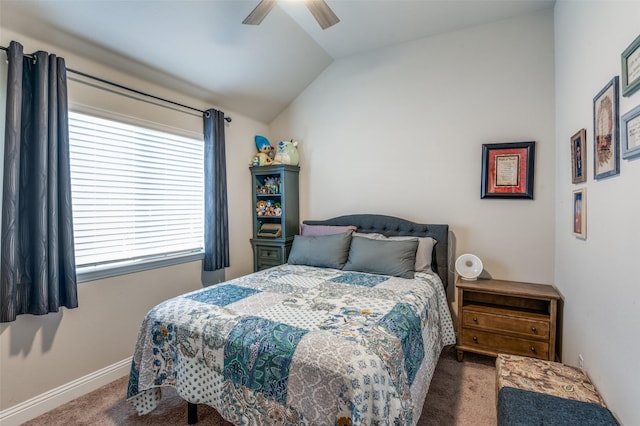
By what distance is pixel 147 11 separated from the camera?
2.15 meters

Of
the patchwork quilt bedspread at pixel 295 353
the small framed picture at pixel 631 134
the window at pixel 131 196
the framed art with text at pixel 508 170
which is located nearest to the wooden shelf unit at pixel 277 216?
the window at pixel 131 196

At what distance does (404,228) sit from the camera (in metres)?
3.14

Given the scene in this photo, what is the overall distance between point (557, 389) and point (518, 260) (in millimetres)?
1408

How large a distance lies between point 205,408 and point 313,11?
268 cm

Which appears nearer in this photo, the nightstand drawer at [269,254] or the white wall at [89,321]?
the white wall at [89,321]

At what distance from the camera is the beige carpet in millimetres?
1924

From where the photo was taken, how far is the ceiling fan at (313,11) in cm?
191

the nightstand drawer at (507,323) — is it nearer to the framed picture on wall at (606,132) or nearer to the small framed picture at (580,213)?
the small framed picture at (580,213)

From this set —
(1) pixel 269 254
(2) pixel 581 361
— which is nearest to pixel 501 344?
(2) pixel 581 361

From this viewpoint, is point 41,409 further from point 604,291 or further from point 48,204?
point 604,291

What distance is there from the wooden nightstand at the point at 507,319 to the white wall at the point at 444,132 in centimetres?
25

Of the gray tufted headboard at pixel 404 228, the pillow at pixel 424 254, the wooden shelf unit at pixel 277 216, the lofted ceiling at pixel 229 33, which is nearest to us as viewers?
the lofted ceiling at pixel 229 33

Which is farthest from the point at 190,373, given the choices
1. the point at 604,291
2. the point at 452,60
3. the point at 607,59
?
the point at 452,60

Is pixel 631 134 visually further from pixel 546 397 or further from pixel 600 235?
pixel 546 397
